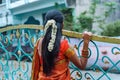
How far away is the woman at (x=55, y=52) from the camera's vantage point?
9.29 ft

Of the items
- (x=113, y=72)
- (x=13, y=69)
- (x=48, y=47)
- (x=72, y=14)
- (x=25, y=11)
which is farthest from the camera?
(x=25, y=11)

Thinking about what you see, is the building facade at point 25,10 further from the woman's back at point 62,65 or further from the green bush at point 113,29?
the woman's back at point 62,65

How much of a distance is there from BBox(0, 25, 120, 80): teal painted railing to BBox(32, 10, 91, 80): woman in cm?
24

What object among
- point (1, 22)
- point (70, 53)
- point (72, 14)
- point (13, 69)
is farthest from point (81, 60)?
point (1, 22)

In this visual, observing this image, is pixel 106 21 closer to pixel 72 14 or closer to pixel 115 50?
pixel 72 14

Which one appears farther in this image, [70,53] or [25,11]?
[25,11]

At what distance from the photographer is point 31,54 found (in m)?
4.08

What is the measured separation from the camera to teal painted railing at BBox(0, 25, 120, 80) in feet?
10.0

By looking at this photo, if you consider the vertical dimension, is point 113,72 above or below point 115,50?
below

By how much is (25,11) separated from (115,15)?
612 cm

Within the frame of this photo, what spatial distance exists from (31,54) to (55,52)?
1.28 m

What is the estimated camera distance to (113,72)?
3062 mm

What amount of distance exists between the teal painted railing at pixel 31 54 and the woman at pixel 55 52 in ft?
0.78

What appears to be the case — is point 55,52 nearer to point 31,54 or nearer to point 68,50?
point 68,50
